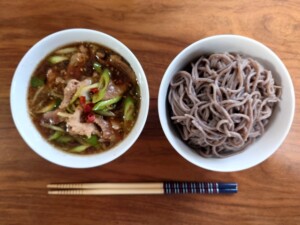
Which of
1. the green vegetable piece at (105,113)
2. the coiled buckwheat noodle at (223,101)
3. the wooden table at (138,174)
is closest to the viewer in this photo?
the coiled buckwheat noodle at (223,101)

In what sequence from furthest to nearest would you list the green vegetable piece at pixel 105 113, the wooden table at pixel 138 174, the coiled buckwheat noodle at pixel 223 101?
the wooden table at pixel 138 174, the green vegetable piece at pixel 105 113, the coiled buckwheat noodle at pixel 223 101

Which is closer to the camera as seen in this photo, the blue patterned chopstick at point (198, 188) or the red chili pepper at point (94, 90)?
the red chili pepper at point (94, 90)

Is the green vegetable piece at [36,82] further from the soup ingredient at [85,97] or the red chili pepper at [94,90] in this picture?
the red chili pepper at [94,90]

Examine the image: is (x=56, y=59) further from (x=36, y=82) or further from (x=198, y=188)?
(x=198, y=188)

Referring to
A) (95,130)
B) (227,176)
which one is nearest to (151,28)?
(95,130)

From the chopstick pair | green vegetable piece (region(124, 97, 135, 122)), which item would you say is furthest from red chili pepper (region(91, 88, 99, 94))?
the chopstick pair

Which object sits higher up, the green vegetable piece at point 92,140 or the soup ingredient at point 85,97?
the soup ingredient at point 85,97

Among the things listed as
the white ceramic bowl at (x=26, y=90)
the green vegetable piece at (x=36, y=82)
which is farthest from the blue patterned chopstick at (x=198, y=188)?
the green vegetable piece at (x=36, y=82)

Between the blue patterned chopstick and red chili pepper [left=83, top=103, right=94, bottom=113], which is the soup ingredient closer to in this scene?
red chili pepper [left=83, top=103, right=94, bottom=113]

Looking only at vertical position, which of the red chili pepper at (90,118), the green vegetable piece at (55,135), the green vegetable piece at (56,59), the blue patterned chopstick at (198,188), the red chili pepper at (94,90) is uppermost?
the green vegetable piece at (56,59)
